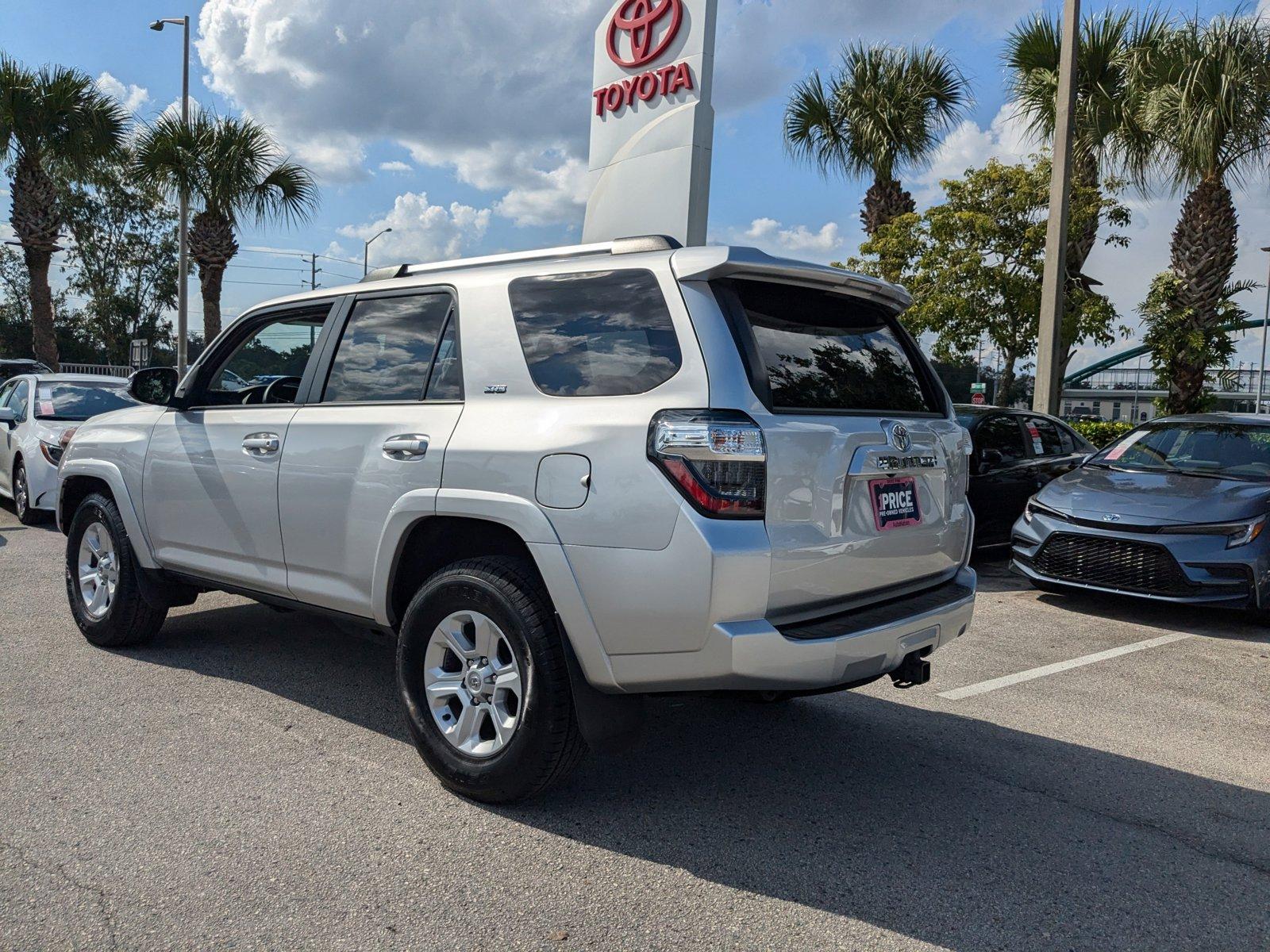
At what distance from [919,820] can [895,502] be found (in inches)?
44.1

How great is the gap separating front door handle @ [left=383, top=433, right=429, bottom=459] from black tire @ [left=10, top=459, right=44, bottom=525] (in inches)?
312

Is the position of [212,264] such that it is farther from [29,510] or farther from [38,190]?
[29,510]

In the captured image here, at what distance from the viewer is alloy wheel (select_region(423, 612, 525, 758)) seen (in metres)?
3.38

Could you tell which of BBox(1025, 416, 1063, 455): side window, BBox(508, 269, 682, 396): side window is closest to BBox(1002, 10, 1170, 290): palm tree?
BBox(1025, 416, 1063, 455): side window

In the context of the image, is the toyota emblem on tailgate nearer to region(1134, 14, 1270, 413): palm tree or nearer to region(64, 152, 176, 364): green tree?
region(1134, 14, 1270, 413): palm tree

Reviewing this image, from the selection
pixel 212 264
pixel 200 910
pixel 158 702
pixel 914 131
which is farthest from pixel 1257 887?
pixel 212 264

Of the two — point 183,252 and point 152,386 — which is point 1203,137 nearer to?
point 152,386

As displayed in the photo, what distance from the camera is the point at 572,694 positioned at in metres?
3.19

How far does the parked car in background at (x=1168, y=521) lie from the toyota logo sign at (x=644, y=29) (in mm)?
6425

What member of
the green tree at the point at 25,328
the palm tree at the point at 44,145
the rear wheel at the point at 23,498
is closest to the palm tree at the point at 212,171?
the palm tree at the point at 44,145

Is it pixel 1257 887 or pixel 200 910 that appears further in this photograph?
pixel 1257 887

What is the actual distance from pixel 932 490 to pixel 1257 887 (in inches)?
62.7

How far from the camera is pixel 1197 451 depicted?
8031mm

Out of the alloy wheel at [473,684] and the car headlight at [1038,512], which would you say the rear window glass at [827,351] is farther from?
the car headlight at [1038,512]
